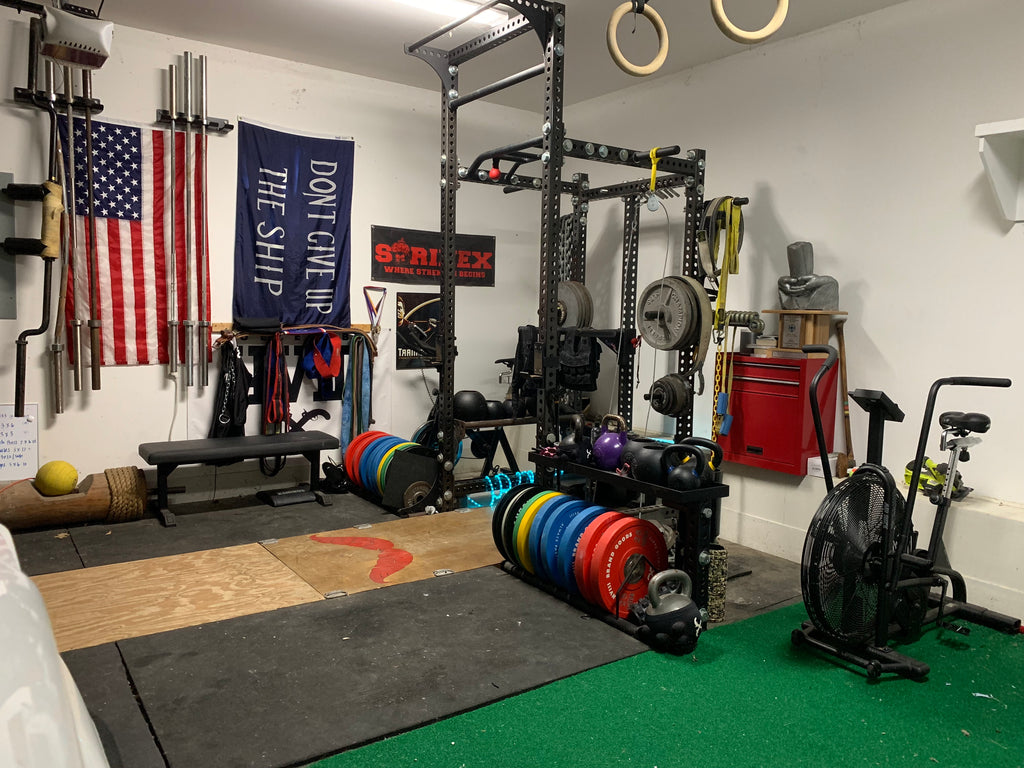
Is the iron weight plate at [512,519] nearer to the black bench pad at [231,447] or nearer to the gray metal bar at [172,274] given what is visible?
the black bench pad at [231,447]

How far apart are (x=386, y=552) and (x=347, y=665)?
1274 mm

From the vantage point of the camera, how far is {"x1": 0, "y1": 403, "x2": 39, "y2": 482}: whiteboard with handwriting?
175 inches

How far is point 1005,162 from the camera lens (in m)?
3.51

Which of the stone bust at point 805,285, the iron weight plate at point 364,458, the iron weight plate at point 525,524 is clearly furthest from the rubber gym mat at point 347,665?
the stone bust at point 805,285

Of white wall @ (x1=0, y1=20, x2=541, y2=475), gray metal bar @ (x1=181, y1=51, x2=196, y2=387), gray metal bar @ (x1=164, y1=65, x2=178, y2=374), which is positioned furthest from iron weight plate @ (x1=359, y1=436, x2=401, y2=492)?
gray metal bar @ (x1=164, y1=65, x2=178, y2=374)

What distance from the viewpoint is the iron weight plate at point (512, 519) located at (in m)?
3.61

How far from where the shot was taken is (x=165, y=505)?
15.1 ft

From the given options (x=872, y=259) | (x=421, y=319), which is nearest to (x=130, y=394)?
(x=421, y=319)

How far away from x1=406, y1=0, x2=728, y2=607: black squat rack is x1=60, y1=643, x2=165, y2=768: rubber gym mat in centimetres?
198

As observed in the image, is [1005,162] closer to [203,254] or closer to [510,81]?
[510,81]

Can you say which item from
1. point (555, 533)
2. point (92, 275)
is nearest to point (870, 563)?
point (555, 533)

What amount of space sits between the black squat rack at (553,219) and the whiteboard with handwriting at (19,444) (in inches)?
96.9

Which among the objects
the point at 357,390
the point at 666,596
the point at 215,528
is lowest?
the point at 215,528

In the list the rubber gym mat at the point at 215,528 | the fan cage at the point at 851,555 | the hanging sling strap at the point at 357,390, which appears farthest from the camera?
the hanging sling strap at the point at 357,390
